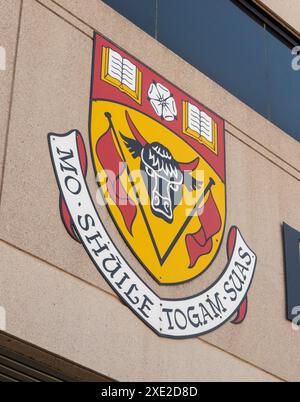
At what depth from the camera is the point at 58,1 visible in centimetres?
961

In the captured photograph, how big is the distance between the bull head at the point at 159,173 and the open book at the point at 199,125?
0.55 metres

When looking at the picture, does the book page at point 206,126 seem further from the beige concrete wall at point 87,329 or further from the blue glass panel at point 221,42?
the beige concrete wall at point 87,329

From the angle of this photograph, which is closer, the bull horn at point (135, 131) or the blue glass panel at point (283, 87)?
the bull horn at point (135, 131)

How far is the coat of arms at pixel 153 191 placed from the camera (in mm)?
9086

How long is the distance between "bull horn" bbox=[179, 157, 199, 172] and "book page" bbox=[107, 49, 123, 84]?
1.13 meters

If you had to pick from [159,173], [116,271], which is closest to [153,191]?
[159,173]

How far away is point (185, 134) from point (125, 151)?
1078mm

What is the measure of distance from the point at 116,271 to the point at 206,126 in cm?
A: 253

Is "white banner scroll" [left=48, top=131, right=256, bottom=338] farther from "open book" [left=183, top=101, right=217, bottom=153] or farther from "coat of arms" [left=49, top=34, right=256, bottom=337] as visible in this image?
"open book" [left=183, top=101, right=217, bottom=153]

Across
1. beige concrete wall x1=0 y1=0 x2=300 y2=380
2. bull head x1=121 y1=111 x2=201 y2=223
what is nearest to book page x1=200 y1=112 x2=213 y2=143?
beige concrete wall x1=0 y1=0 x2=300 y2=380

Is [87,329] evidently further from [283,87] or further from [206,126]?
[283,87]

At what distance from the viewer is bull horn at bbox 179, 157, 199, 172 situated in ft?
33.8

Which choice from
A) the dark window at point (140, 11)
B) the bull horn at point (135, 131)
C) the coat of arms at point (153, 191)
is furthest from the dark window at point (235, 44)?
the bull horn at point (135, 131)
